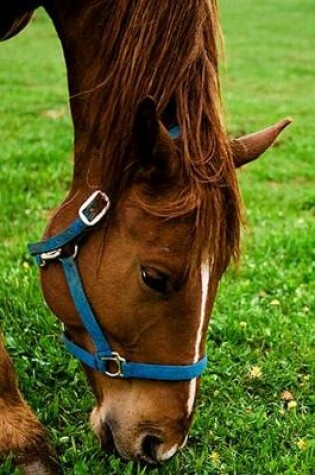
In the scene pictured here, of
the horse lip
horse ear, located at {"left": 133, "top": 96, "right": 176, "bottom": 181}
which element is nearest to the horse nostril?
the horse lip

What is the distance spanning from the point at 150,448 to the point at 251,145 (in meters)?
0.92

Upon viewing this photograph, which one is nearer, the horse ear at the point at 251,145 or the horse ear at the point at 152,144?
the horse ear at the point at 152,144

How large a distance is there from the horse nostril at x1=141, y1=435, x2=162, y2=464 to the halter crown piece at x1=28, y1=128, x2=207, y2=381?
0.18 metres

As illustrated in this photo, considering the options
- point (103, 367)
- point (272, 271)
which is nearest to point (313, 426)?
point (103, 367)

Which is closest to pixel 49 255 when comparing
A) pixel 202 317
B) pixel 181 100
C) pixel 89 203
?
pixel 89 203

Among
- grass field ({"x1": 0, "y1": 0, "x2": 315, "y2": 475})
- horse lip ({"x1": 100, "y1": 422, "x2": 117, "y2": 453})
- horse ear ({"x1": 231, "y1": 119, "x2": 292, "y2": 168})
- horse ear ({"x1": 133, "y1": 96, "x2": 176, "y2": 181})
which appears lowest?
grass field ({"x1": 0, "y1": 0, "x2": 315, "y2": 475})

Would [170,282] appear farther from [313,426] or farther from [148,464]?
[313,426]

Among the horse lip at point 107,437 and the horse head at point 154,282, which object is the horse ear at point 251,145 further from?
the horse lip at point 107,437

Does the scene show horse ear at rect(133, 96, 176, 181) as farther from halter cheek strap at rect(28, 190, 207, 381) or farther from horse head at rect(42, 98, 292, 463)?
halter cheek strap at rect(28, 190, 207, 381)

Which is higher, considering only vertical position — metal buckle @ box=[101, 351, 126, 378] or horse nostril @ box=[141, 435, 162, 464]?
metal buckle @ box=[101, 351, 126, 378]

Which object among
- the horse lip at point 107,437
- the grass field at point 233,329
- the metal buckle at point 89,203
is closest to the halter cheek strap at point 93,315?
the metal buckle at point 89,203

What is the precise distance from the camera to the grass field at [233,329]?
2.93 m

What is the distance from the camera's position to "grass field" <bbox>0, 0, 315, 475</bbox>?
293 cm

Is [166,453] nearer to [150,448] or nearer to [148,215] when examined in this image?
[150,448]
